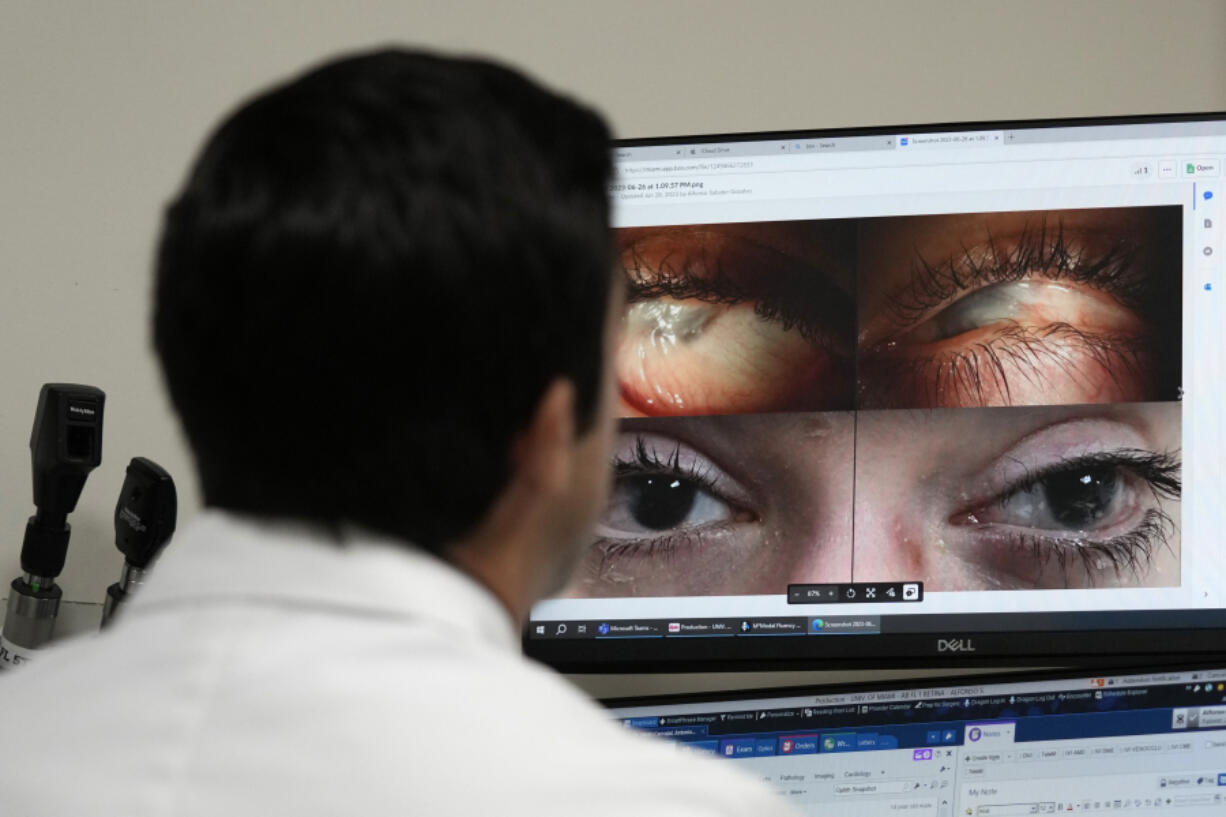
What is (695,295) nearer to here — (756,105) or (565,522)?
(756,105)

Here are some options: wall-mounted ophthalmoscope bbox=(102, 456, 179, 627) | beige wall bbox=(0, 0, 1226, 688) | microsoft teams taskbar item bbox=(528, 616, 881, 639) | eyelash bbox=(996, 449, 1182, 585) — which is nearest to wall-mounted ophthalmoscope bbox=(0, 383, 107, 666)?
wall-mounted ophthalmoscope bbox=(102, 456, 179, 627)

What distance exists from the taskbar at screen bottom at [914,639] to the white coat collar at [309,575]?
56cm

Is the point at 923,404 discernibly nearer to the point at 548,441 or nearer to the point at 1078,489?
the point at 1078,489

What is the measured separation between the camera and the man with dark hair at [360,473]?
Answer: 455 millimetres

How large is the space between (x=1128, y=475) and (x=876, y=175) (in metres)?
0.30

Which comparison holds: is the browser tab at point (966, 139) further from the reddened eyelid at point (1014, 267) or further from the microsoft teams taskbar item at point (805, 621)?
the microsoft teams taskbar item at point (805, 621)

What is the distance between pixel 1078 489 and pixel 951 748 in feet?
0.73

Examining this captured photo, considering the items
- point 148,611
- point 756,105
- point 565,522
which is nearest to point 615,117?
point 756,105

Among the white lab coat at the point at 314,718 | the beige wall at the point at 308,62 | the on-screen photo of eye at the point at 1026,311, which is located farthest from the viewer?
the beige wall at the point at 308,62

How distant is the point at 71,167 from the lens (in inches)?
51.3

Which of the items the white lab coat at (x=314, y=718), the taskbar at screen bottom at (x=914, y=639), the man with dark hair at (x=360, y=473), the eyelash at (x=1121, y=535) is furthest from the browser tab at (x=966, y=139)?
the white lab coat at (x=314, y=718)

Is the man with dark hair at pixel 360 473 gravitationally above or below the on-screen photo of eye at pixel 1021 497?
below

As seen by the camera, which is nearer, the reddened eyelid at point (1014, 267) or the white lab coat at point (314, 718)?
the white lab coat at point (314, 718)

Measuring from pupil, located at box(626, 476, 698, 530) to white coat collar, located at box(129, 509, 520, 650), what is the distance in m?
0.54
